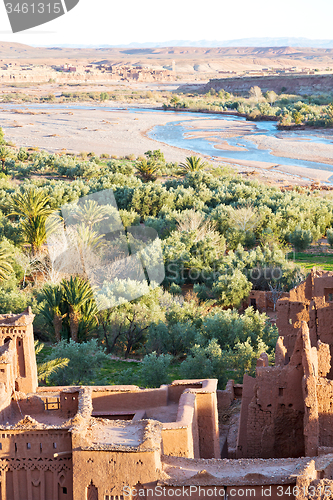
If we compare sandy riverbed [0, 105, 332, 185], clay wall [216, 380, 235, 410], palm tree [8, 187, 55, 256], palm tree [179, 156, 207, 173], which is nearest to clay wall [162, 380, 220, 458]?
clay wall [216, 380, 235, 410]

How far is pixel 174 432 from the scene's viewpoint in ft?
31.0

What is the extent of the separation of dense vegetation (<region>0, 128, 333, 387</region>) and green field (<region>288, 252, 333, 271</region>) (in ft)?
2.41

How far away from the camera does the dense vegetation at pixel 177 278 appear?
53.1 ft

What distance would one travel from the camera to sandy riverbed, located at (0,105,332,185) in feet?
160

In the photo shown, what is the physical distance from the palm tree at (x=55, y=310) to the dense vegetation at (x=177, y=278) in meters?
0.03

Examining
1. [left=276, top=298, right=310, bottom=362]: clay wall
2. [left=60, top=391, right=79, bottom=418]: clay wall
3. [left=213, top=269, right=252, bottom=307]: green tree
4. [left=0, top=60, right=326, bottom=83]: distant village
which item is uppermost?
[left=0, top=60, right=326, bottom=83]: distant village

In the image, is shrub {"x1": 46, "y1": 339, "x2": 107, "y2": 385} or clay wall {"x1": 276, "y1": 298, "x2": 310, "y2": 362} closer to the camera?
clay wall {"x1": 276, "y1": 298, "x2": 310, "y2": 362}

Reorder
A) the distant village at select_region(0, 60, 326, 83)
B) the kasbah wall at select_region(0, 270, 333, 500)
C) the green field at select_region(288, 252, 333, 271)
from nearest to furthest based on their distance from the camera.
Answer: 1. the kasbah wall at select_region(0, 270, 333, 500)
2. the green field at select_region(288, 252, 333, 271)
3. the distant village at select_region(0, 60, 326, 83)

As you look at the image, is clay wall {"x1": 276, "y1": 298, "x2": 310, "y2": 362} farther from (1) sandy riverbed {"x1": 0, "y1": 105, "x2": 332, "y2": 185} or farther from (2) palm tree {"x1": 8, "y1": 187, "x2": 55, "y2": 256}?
(1) sandy riverbed {"x1": 0, "y1": 105, "x2": 332, "y2": 185}

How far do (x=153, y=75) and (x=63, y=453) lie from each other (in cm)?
17986

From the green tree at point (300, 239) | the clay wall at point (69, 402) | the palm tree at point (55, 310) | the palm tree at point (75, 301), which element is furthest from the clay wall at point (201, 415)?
the green tree at point (300, 239)

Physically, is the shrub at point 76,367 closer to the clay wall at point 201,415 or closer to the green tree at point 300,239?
the clay wall at point 201,415

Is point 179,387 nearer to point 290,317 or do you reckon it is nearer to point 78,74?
point 290,317

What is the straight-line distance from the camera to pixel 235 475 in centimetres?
812
